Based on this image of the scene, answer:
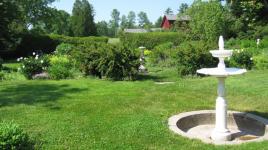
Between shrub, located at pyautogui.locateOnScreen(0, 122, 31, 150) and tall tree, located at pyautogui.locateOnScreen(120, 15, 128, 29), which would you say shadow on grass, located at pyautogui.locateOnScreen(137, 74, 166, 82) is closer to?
shrub, located at pyautogui.locateOnScreen(0, 122, 31, 150)

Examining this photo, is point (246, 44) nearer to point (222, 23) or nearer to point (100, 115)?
point (222, 23)

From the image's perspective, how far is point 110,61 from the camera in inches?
487

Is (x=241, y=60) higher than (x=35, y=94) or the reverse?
higher

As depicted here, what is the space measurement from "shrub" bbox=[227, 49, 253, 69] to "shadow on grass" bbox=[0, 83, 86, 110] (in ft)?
22.3

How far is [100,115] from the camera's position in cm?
742

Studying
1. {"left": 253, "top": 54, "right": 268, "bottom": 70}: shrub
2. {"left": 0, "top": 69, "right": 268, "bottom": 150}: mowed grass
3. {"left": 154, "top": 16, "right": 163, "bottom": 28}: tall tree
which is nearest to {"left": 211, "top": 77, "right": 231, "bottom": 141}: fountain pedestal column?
{"left": 0, "top": 69, "right": 268, "bottom": 150}: mowed grass

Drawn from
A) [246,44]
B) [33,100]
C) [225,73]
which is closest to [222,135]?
[225,73]

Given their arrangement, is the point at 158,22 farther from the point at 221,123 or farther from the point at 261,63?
the point at 221,123

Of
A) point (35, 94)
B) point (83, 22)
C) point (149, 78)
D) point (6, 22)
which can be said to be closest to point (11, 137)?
point (35, 94)

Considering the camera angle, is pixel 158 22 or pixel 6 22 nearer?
pixel 6 22

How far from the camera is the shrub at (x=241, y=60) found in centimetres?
1456

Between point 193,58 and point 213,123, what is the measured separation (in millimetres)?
6151

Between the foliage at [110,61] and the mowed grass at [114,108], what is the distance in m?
1.30

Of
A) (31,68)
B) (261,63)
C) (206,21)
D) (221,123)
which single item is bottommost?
(221,123)
